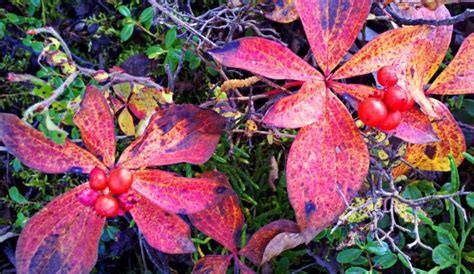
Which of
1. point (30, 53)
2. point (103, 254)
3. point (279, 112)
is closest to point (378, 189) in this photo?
point (279, 112)

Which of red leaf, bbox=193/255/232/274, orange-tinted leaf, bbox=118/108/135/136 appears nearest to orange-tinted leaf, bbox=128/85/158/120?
orange-tinted leaf, bbox=118/108/135/136

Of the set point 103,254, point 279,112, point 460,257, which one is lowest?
point 103,254

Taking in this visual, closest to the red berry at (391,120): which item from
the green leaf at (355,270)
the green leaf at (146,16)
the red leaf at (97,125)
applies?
the green leaf at (355,270)

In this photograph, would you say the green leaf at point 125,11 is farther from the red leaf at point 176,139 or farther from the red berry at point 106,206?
the red berry at point 106,206

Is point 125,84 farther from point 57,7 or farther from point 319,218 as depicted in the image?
point 319,218

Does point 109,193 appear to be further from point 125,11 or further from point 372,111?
point 125,11

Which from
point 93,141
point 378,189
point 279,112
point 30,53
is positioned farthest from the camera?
point 30,53
